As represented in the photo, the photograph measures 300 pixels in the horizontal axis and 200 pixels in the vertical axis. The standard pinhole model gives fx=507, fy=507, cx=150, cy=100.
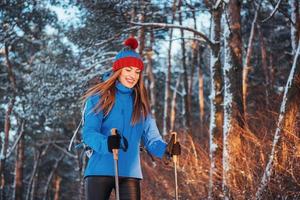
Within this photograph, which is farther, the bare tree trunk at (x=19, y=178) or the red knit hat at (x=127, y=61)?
the bare tree trunk at (x=19, y=178)

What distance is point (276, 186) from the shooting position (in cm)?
671

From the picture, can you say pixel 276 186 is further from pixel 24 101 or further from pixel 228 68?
pixel 24 101

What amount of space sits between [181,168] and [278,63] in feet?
48.2

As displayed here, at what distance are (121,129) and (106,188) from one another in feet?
1.50

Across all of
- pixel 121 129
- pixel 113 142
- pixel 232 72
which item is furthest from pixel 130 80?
pixel 232 72

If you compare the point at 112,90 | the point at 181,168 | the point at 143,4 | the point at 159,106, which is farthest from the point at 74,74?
the point at 159,106

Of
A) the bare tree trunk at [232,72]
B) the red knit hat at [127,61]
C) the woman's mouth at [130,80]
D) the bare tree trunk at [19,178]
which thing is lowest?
the bare tree trunk at [19,178]

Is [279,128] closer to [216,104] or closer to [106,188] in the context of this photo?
[106,188]

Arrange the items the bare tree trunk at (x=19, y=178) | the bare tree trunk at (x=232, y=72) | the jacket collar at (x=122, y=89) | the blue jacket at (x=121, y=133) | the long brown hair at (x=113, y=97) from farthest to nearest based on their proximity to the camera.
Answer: the bare tree trunk at (x=19, y=178), the bare tree trunk at (x=232, y=72), the jacket collar at (x=122, y=89), the long brown hair at (x=113, y=97), the blue jacket at (x=121, y=133)

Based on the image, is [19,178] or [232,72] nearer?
[232,72]

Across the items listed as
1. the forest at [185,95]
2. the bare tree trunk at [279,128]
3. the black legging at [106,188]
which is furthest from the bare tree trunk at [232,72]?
the black legging at [106,188]

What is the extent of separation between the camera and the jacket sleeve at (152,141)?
4016 millimetres

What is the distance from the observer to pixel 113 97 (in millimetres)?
3850

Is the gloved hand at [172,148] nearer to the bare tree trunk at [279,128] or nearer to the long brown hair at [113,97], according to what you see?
the long brown hair at [113,97]
